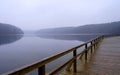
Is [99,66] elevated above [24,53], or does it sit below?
above

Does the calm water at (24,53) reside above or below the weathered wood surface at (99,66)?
below

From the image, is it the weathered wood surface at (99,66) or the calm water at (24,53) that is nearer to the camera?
the weathered wood surface at (99,66)

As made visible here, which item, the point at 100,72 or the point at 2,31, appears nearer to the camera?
the point at 100,72

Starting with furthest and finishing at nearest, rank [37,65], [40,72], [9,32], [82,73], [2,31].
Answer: [9,32], [2,31], [82,73], [40,72], [37,65]

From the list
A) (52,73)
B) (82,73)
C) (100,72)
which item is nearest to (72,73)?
(82,73)

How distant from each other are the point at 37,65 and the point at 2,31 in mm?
173859

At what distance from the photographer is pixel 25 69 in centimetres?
191

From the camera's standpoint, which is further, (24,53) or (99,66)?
(24,53)

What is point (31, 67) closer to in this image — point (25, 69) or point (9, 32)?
point (25, 69)

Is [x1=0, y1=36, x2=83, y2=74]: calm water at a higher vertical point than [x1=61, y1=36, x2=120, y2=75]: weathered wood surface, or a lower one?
lower

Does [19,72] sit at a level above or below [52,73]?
above

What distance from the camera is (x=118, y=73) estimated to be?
477cm

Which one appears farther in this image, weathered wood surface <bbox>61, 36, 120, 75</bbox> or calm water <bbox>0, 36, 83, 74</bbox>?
calm water <bbox>0, 36, 83, 74</bbox>

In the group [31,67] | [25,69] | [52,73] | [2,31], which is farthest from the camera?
[2,31]
